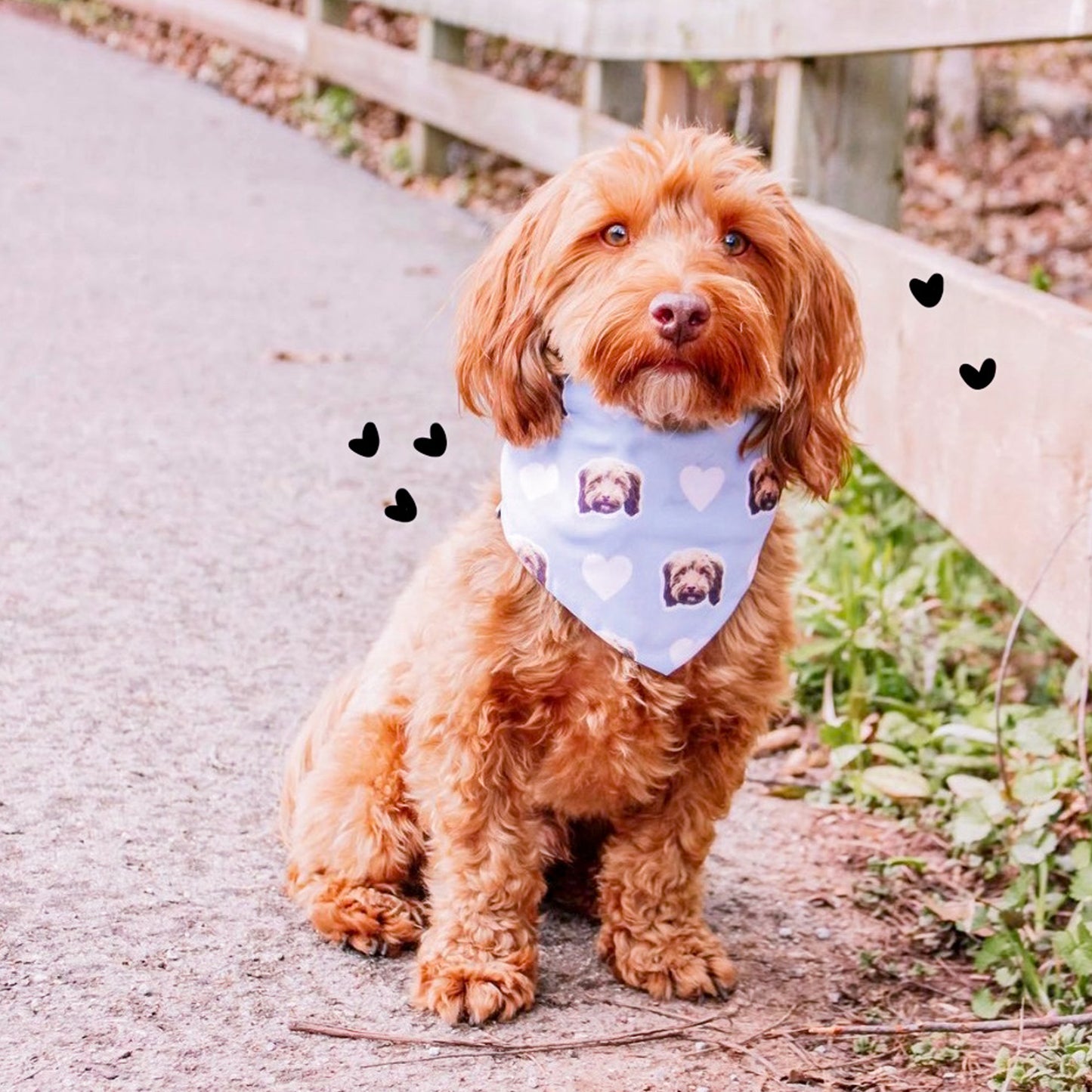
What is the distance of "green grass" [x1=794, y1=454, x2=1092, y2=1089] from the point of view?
3.48 meters

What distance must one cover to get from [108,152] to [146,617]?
7.06m

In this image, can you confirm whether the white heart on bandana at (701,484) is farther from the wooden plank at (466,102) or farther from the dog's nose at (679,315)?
the wooden plank at (466,102)

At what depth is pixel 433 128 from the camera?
10.6 meters

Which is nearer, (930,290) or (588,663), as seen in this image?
(588,663)

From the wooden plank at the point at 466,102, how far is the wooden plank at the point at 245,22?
1.50 feet

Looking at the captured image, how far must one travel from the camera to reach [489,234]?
352 inches

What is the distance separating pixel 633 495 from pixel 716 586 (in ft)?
0.77

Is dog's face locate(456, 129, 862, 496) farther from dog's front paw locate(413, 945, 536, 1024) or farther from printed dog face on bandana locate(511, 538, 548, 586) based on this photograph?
dog's front paw locate(413, 945, 536, 1024)

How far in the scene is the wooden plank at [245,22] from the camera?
12.5 meters

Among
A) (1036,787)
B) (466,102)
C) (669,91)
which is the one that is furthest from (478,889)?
(466,102)

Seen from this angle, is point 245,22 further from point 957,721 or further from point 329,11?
point 957,721

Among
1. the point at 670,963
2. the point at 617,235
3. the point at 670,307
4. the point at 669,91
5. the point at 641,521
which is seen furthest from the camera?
the point at 669,91

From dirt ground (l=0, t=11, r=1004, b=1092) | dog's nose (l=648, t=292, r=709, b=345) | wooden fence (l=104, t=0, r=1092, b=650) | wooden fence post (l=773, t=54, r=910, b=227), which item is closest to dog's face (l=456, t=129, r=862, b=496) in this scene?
dog's nose (l=648, t=292, r=709, b=345)

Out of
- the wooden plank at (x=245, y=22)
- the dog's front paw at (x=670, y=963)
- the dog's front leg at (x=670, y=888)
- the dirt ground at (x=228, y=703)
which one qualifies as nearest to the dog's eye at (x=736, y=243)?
the dirt ground at (x=228, y=703)
